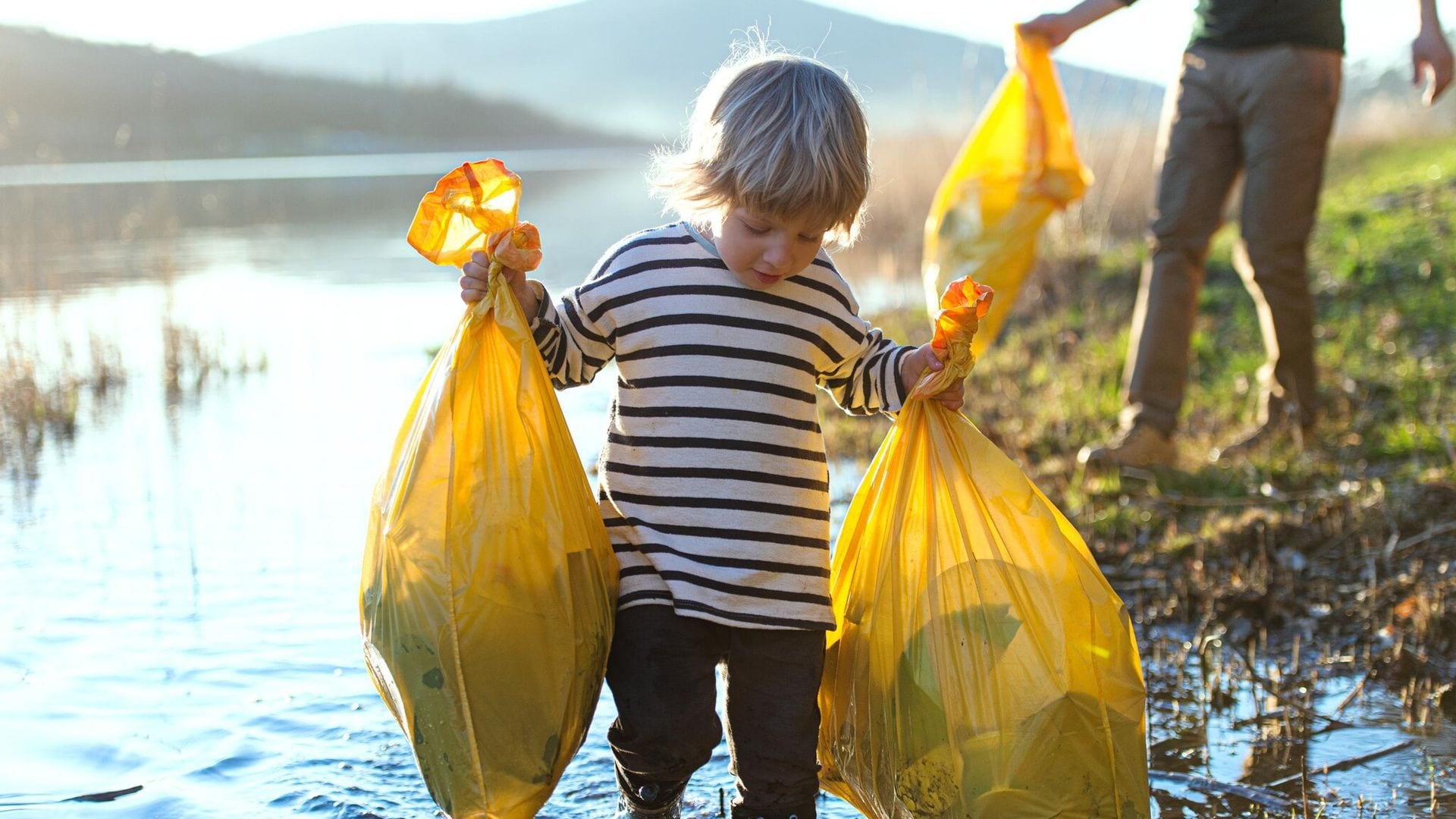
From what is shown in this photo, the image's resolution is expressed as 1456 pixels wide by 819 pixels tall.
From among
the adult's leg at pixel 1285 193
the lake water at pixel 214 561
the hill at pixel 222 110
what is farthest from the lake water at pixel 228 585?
the hill at pixel 222 110

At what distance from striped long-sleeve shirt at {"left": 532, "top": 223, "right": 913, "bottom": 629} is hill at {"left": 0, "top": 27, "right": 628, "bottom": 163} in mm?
30669

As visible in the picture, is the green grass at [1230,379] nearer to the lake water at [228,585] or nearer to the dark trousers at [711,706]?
the lake water at [228,585]

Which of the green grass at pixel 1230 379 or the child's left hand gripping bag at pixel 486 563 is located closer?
the child's left hand gripping bag at pixel 486 563

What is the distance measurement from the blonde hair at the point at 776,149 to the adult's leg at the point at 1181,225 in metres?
2.46

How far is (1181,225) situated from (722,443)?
270cm

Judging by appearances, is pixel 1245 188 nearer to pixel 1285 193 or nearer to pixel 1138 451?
pixel 1285 193

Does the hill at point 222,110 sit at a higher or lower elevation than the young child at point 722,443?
higher

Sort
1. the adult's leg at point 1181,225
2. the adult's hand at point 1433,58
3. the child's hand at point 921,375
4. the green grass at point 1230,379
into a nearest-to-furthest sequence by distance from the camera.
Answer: the child's hand at point 921,375 → the adult's hand at point 1433,58 → the green grass at point 1230,379 → the adult's leg at point 1181,225

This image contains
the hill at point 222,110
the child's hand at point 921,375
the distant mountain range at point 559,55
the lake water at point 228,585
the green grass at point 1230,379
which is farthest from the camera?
the distant mountain range at point 559,55

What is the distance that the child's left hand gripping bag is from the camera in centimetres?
204

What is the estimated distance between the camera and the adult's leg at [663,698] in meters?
2.18

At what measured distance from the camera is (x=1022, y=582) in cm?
212

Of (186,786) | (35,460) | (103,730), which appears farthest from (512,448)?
(35,460)

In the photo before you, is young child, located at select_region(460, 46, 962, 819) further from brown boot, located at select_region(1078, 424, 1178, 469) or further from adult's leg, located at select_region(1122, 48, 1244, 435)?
adult's leg, located at select_region(1122, 48, 1244, 435)
